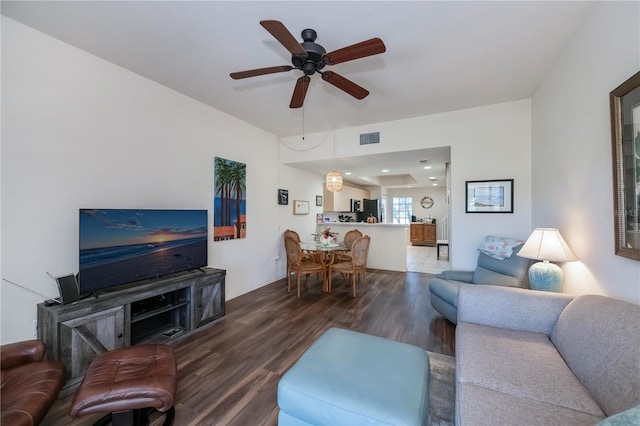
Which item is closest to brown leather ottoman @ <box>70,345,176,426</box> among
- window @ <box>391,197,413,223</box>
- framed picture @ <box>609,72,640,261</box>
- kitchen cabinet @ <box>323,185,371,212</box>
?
framed picture @ <box>609,72,640,261</box>

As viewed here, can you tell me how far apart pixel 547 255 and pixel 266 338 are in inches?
108

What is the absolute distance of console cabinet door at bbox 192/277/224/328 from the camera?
9.39 feet

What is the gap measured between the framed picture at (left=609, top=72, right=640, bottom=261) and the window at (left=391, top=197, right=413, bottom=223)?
9511mm

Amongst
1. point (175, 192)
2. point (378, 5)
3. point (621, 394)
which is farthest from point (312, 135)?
point (621, 394)

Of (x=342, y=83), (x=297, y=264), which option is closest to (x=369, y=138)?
(x=342, y=83)

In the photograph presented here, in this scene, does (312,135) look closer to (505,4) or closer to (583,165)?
(505,4)

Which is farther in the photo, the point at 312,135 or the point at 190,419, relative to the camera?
the point at 312,135

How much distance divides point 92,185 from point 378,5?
2941 millimetres

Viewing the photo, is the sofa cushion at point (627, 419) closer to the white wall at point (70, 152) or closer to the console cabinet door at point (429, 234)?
the white wall at point (70, 152)

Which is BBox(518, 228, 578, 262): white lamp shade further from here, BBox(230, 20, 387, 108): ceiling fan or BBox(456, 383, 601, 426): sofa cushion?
BBox(230, 20, 387, 108): ceiling fan

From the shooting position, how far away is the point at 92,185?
2455 mm

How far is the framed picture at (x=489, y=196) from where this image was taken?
347 centimetres

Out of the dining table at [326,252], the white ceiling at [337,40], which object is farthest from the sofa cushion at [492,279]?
the white ceiling at [337,40]

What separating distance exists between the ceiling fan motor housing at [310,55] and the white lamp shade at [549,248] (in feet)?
7.91
